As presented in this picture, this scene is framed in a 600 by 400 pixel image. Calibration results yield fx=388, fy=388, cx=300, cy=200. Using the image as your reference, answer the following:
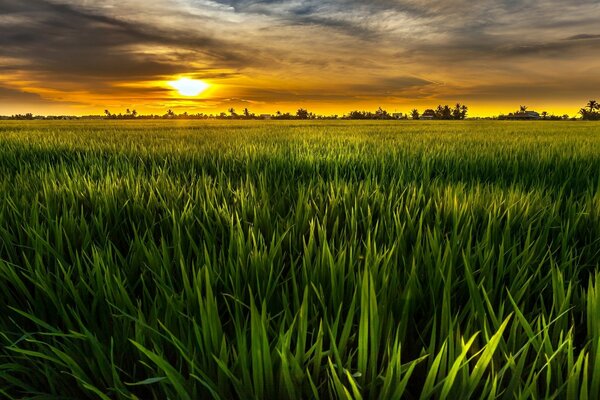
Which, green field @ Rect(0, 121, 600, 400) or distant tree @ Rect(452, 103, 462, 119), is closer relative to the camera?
green field @ Rect(0, 121, 600, 400)

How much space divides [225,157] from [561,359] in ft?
10.4

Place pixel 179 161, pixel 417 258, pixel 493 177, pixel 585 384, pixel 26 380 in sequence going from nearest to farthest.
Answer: pixel 585 384
pixel 26 380
pixel 417 258
pixel 493 177
pixel 179 161

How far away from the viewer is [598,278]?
2.49ft

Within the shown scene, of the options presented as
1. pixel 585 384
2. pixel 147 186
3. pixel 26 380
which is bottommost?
pixel 26 380

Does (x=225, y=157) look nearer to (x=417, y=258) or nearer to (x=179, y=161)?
(x=179, y=161)

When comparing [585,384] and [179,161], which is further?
[179,161]

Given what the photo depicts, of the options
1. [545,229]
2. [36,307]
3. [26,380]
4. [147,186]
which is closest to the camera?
[26,380]

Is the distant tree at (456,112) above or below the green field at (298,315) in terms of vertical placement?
above

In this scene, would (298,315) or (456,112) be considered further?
(456,112)

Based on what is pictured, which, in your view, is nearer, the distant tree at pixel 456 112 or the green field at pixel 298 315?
the green field at pixel 298 315

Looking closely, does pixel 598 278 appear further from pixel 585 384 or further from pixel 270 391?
pixel 270 391

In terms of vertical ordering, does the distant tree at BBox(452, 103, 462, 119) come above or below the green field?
above

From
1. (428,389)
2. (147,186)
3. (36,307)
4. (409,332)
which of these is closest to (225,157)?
(147,186)

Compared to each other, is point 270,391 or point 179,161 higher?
point 179,161
